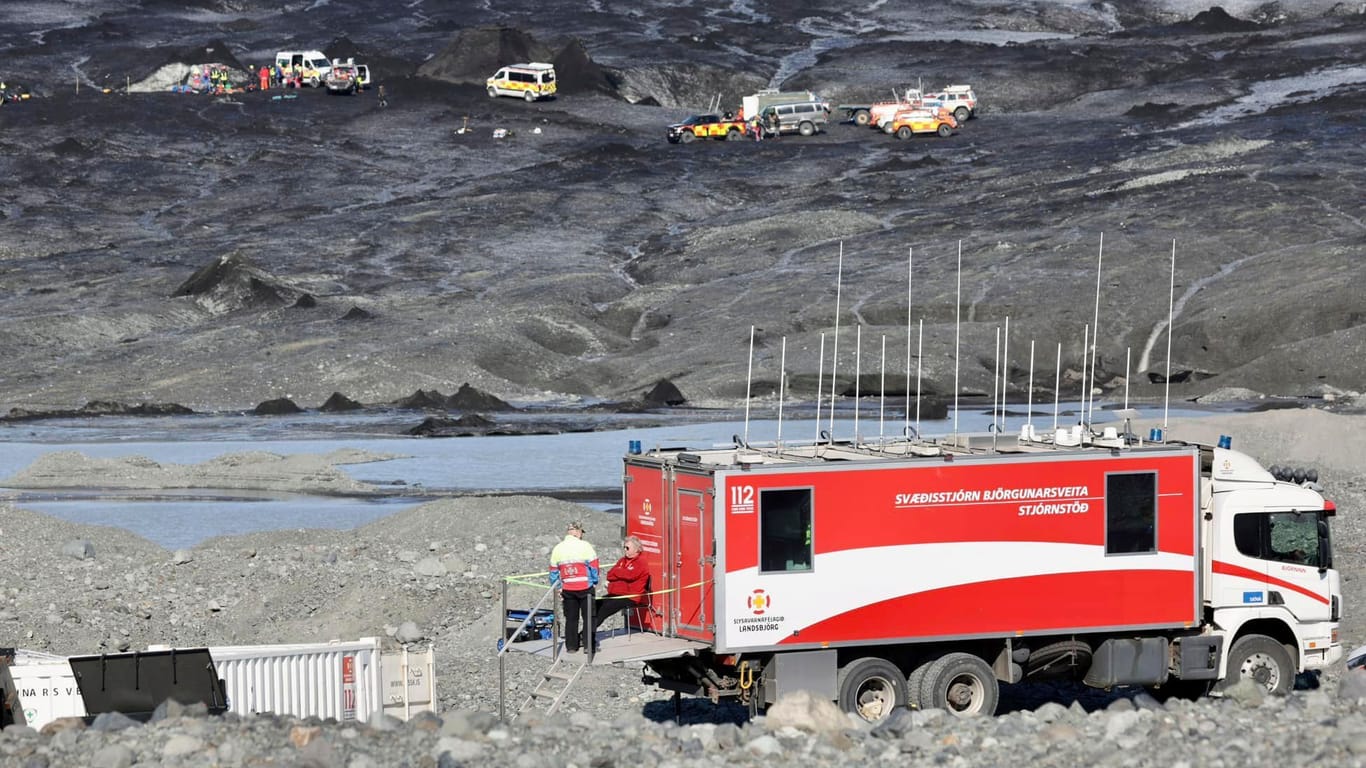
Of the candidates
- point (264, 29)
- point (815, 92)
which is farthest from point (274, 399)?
point (264, 29)

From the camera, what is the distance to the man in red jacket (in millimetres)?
17141

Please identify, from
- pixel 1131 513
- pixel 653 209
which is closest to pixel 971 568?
pixel 1131 513

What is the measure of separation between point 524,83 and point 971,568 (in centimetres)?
10424

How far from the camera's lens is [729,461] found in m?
16.8

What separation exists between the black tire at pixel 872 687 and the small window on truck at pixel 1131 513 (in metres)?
2.28

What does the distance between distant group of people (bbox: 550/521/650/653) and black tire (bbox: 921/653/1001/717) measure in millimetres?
2694

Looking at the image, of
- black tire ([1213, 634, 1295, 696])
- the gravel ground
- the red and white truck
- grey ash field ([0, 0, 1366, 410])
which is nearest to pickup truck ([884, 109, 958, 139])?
grey ash field ([0, 0, 1366, 410])

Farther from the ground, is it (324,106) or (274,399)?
(324,106)

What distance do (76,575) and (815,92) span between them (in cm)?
10210

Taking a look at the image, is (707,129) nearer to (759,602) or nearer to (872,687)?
(872,687)

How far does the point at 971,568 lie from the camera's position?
663 inches

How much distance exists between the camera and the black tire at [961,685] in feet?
55.0

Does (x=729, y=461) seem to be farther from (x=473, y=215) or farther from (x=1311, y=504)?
(x=473, y=215)

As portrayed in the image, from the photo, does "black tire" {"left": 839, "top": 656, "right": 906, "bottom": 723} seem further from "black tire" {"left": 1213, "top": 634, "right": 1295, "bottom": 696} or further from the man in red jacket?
"black tire" {"left": 1213, "top": 634, "right": 1295, "bottom": 696}
